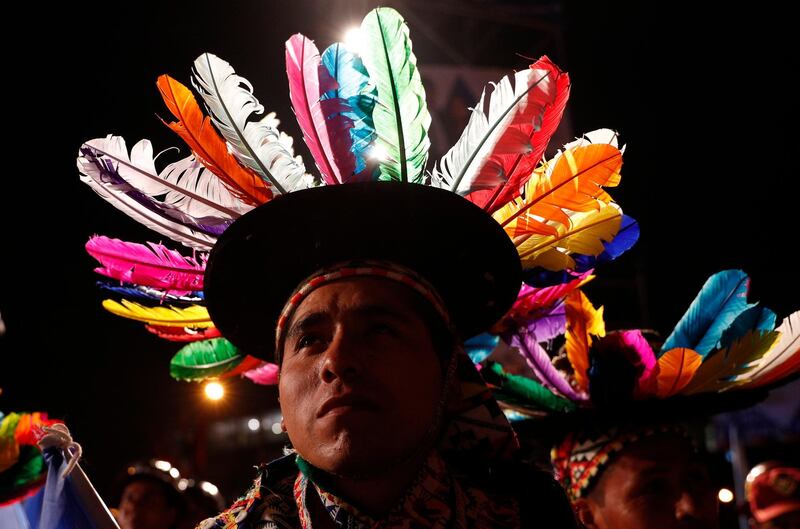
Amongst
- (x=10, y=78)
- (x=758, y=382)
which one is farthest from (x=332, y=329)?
(x=10, y=78)

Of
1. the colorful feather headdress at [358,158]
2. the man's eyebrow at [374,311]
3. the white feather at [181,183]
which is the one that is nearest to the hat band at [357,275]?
the man's eyebrow at [374,311]

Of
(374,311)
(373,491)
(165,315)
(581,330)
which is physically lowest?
(581,330)

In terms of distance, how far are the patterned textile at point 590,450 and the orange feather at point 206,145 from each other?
1.44 meters

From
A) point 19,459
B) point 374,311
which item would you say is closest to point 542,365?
point 374,311

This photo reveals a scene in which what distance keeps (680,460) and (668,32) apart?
5868 mm

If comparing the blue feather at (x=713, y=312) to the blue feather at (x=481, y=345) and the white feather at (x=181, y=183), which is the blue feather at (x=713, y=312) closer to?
the blue feather at (x=481, y=345)

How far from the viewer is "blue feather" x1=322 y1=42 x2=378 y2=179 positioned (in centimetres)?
178

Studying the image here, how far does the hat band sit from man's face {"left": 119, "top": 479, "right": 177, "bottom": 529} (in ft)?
10.3

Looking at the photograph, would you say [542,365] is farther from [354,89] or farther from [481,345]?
[354,89]

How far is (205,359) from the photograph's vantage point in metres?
2.31

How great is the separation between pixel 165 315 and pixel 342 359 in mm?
859

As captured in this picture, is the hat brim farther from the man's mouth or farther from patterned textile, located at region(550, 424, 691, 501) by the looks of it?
patterned textile, located at region(550, 424, 691, 501)

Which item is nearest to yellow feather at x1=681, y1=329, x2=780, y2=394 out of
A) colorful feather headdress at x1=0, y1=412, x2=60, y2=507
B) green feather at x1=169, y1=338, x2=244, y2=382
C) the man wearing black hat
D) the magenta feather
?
the magenta feather

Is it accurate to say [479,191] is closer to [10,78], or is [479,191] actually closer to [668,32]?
[10,78]
